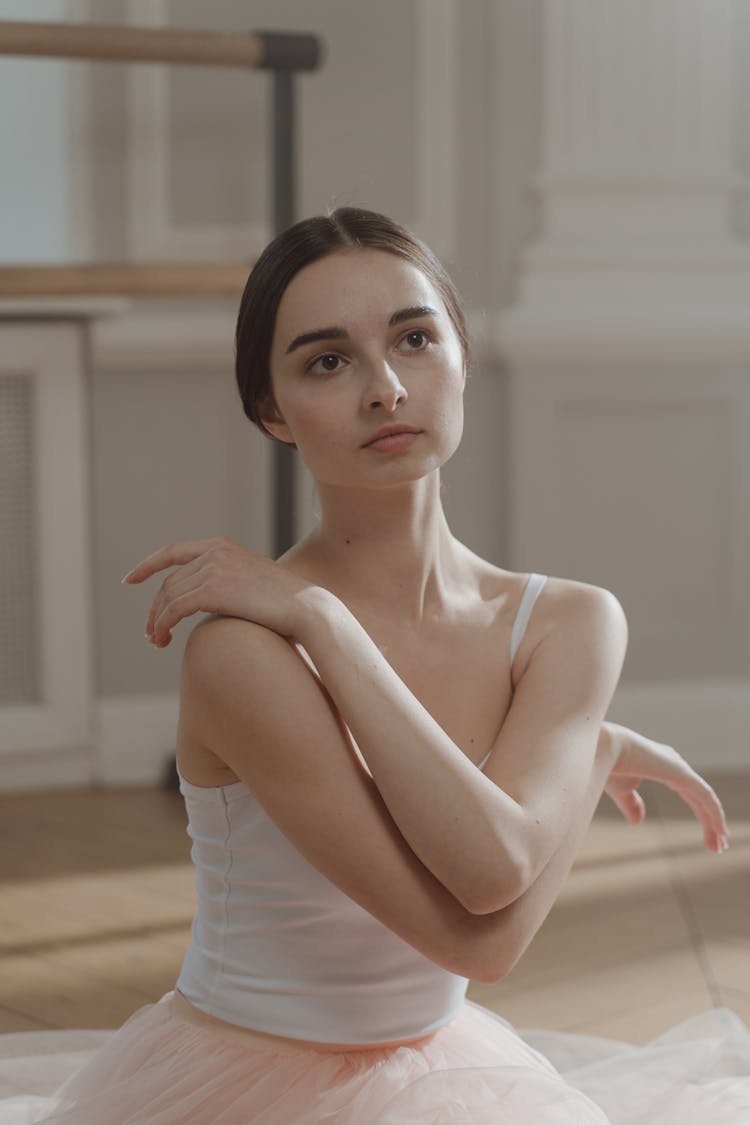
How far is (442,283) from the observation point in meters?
1.48

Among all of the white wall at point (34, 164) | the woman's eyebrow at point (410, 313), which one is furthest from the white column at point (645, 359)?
the woman's eyebrow at point (410, 313)

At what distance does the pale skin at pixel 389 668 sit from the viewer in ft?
4.25

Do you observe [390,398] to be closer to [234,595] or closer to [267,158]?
[234,595]

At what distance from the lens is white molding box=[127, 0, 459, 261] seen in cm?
352

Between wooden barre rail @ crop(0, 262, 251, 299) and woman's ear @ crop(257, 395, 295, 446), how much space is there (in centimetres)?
176

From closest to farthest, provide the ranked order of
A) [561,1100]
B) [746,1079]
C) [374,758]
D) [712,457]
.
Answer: [374,758], [561,1100], [746,1079], [712,457]

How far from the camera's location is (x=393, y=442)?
1.35 meters

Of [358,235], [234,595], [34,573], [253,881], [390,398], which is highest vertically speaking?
[358,235]

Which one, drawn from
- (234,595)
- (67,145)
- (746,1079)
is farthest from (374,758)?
(67,145)

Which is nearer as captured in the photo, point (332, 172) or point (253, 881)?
point (253, 881)

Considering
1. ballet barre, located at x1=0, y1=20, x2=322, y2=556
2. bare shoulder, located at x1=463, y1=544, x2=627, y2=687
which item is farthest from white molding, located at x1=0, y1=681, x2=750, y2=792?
bare shoulder, located at x1=463, y1=544, x2=627, y2=687

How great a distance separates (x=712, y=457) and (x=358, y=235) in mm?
2475

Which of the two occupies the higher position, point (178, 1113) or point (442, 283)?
point (442, 283)

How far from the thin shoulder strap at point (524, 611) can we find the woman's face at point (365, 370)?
0.70ft
